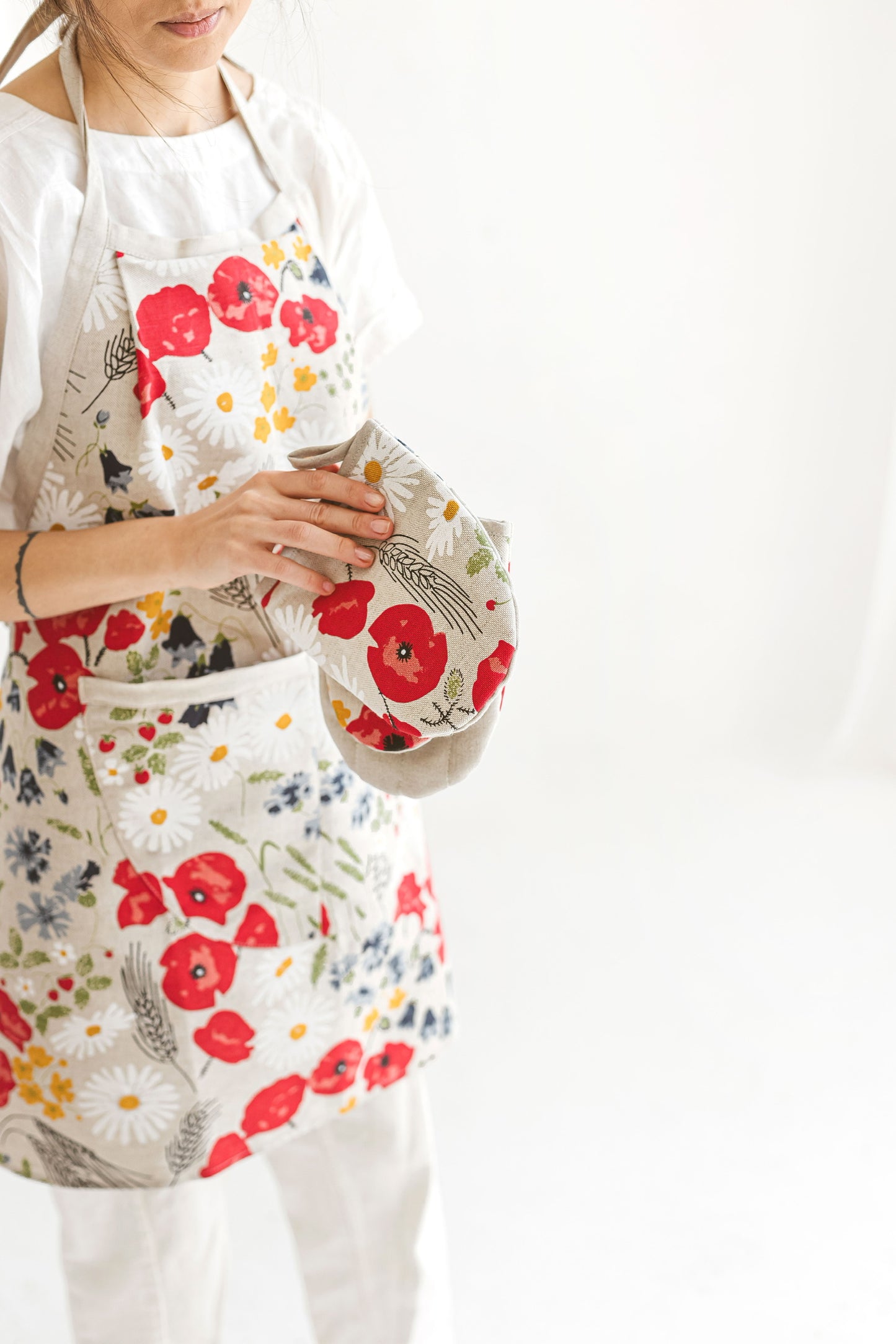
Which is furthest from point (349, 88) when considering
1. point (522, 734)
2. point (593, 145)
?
point (522, 734)

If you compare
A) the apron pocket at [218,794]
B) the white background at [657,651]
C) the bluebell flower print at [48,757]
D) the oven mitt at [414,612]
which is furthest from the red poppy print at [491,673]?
the white background at [657,651]

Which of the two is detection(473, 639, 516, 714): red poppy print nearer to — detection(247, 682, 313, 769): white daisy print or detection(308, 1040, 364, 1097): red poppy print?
detection(247, 682, 313, 769): white daisy print

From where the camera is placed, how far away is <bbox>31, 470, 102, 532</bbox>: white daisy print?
30.5 inches

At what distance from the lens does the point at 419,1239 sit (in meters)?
0.98

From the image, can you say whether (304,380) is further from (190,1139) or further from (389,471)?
(190,1139)

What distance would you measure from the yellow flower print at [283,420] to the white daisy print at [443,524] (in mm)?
200

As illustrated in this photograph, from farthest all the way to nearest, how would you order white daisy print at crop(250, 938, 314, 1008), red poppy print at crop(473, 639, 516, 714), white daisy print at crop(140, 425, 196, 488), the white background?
the white background → white daisy print at crop(250, 938, 314, 1008) → white daisy print at crop(140, 425, 196, 488) → red poppy print at crop(473, 639, 516, 714)

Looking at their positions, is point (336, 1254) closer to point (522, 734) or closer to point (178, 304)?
point (178, 304)

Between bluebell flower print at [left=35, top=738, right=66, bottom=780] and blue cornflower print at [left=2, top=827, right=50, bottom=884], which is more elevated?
bluebell flower print at [left=35, top=738, right=66, bottom=780]

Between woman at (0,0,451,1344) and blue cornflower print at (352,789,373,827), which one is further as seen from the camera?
blue cornflower print at (352,789,373,827)

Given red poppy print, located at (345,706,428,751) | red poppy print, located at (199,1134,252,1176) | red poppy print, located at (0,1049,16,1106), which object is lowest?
red poppy print, located at (199,1134,252,1176)

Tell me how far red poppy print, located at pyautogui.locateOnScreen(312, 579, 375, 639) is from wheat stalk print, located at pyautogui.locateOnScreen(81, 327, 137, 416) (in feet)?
0.63

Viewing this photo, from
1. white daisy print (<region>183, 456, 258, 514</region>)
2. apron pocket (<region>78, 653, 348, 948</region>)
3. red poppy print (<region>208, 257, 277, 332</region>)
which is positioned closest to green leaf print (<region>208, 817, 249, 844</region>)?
apron pocket (<region>78, 653, 348, 948</region>)

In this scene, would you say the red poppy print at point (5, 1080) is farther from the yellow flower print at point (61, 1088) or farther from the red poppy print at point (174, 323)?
the red poppy print at point (174, 323)
